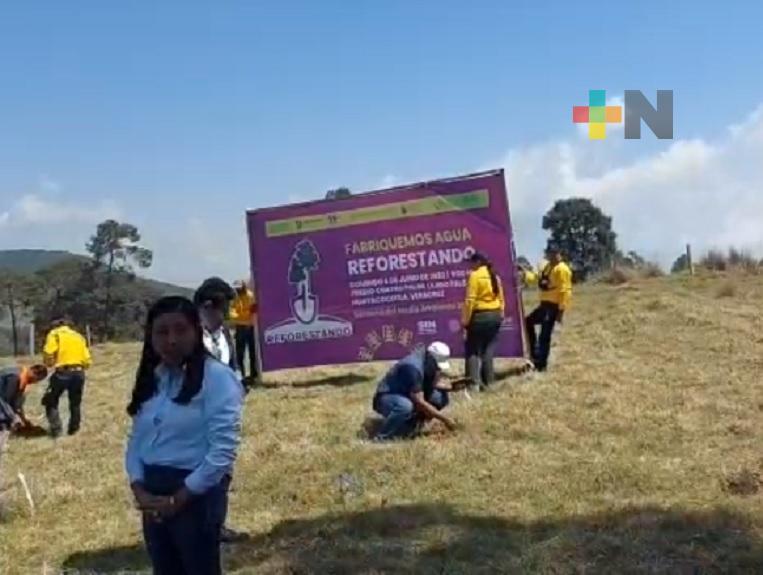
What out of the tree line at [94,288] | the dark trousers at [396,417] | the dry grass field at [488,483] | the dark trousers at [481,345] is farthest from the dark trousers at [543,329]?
the tree line at [94,288]

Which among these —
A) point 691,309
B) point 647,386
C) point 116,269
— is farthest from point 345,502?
point 116,269

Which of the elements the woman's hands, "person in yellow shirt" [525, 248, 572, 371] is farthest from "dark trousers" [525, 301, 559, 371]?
the woman's hands

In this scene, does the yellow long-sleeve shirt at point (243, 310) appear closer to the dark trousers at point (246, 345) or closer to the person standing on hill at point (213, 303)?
the dark trousers at point (246, 345)

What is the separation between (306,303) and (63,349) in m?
3.30

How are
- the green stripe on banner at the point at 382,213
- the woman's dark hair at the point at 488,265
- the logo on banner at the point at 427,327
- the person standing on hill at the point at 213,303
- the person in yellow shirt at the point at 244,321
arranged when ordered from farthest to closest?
the person in yellow shirt at the point at 244,321
the logo on banner at the point at 427,327
the green stripe on banner at the point at 382,213
the woman's dark hair at the point at 488,265
the person standing on hill at the point at 213,303

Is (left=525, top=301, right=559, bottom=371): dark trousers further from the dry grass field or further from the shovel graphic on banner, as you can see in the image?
the shovel graphic on banner

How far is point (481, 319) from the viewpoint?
37.3 ft

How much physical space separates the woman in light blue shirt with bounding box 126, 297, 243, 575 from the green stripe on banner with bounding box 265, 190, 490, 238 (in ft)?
28.8

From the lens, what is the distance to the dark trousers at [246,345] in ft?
47.2

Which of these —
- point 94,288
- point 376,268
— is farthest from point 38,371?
point 94,288

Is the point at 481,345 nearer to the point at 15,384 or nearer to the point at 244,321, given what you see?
the point at 244,321

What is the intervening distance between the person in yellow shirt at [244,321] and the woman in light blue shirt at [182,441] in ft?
33.5

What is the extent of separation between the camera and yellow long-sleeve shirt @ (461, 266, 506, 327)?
11.3 metres

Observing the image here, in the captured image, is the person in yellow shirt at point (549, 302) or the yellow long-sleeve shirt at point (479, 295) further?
the person in yellow shirt at point (549, 302)
